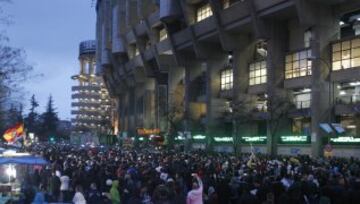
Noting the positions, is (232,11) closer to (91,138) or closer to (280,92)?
(280,92)

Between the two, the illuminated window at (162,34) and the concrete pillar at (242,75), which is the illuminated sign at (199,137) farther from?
→ the illuminated window at (162,34)

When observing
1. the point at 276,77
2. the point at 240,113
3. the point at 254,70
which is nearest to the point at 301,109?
the point at 276,77

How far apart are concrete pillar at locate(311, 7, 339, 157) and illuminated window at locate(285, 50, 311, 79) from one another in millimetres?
3496

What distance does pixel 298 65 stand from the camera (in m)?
64.6

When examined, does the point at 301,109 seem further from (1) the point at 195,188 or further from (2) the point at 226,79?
(1) the point at 195,188

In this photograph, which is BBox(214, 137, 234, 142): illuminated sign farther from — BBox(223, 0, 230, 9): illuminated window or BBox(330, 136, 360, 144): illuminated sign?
BBox(330, 136, 360, 144): illuminated sign

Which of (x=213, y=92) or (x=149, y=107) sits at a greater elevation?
(x=213, y=92)

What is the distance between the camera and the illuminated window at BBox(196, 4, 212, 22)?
8112 cm

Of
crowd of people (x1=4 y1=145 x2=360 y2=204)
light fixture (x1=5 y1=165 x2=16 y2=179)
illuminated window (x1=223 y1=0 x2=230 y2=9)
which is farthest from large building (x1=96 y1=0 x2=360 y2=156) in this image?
light fixture (x1=5 y1=165 x2=16 y2=179)

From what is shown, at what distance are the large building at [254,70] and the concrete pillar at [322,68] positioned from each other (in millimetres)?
95

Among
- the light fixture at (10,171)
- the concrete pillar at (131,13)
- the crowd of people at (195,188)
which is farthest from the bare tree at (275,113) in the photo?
the concrete pillar at (131,13)

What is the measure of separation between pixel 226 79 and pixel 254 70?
7751 millimetres

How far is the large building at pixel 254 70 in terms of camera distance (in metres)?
58.5

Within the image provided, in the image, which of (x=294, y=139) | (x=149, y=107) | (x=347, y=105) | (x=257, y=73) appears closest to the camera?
(x=347, y=105)
